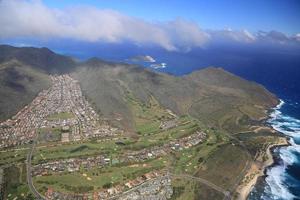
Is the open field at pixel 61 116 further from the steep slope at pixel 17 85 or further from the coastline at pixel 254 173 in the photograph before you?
the coastline at pixel 254 173

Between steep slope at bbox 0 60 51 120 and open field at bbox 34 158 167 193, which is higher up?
steep slope at bbox 0 60 51 120

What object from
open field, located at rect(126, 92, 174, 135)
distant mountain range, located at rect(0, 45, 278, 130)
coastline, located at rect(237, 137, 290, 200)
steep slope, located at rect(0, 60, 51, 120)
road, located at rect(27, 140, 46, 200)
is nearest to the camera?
road, located at rect(27, 140, 46, 200)

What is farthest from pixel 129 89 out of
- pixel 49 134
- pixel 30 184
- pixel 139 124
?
pixel 30 184

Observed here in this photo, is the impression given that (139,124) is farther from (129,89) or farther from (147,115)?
A: (129,89)

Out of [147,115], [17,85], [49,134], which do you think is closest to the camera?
[49,134]

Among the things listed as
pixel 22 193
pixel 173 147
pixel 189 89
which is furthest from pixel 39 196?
pixel 189 89

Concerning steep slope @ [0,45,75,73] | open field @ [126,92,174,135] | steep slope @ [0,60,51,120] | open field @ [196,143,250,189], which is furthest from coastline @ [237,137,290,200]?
steep slope @ [0,45,75,73]

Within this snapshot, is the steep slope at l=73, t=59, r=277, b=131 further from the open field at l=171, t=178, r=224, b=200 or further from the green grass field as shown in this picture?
the open field at l=171, t=178, r=224, b=200

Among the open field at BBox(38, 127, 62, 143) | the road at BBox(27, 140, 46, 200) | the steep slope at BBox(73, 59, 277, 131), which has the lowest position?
the road at BBox(27, 140, 46, 200)

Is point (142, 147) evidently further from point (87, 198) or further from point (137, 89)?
point (137, 89)
